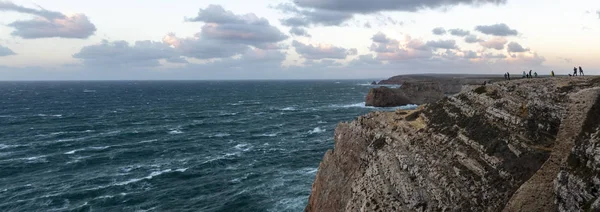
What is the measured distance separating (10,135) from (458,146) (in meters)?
99.8

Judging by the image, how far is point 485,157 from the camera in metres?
27.6

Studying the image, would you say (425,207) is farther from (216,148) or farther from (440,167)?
(216,148)

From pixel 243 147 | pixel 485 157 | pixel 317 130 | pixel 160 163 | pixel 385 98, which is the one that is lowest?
pixel 160 163

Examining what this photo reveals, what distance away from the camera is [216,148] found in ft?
243

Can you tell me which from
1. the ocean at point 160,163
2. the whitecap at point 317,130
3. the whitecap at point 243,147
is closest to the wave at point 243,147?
the whitecap at point 243,147

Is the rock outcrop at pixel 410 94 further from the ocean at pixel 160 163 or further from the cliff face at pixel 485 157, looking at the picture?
the cliff face at pixel 485 157

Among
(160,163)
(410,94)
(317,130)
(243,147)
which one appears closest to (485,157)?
(160,163)

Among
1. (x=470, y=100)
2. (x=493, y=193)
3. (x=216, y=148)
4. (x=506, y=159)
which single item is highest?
(x=470, y=100)

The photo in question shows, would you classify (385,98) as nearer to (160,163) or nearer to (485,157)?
(160,163)

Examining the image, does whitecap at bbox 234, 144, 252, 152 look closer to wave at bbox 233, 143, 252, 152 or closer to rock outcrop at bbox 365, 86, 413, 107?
wave at bbox 233, 143, 252, 152

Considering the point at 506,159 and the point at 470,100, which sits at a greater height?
the point at 470,100

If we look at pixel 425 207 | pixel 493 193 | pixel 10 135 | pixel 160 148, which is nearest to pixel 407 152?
pixel 425 207

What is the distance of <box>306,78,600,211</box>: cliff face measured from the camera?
2211 centimetres

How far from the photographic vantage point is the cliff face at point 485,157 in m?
22.1
